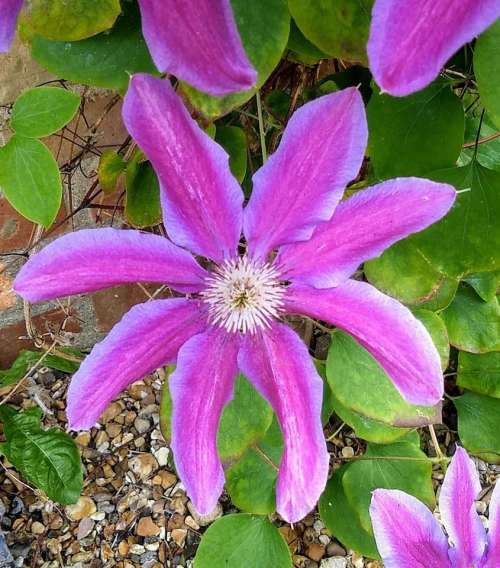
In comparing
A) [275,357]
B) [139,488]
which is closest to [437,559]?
[275,357]

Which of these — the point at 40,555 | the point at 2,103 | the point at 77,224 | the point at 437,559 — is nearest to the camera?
the point at 437,559

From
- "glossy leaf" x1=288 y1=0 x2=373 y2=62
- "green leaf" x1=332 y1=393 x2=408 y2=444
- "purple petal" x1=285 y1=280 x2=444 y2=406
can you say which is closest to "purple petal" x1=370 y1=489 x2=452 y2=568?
"green leaf" x1=332 y1=393 x2=408 y2=444

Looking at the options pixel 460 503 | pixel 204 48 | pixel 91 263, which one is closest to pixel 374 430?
pixel 460 503

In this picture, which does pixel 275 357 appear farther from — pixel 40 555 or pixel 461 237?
pixel 40 555

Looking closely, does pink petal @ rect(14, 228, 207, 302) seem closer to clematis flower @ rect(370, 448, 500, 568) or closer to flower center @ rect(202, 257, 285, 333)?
flower center @ rect(202, 257, 285, 333)

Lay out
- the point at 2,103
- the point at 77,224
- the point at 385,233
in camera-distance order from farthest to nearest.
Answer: the point at 77,224, the point at 2,103, the point at 385,233

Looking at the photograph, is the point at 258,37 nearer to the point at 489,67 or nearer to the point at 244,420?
the point at 489,67
